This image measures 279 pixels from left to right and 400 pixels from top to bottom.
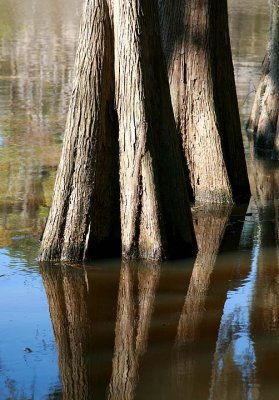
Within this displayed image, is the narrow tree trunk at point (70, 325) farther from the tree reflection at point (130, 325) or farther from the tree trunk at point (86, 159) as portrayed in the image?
the tree trunk at point (86, 159)

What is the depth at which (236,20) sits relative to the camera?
46.1 metres

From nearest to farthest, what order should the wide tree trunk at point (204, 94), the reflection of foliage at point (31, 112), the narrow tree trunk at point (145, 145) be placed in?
the narrow tree trunk at point (145, 145) → the wide tree trunk at point (204, 94) → the reflection of foliage at point (31, 112)

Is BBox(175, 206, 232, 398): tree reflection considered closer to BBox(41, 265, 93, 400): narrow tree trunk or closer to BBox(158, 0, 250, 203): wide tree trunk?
BBox(158, 0, 250, 203): wide tree trunk

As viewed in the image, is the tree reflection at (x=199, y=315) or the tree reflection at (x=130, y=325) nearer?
the tree reflection at (x=130, y=325)

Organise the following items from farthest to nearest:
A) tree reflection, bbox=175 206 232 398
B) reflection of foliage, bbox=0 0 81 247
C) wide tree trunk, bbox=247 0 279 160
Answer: wide tree trunk, bbox=247 0 279 160, reflection of foliage, bbox=0 0 81 247, tree reflection, bbox=175 206 232 398

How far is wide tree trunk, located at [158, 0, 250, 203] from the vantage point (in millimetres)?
12695

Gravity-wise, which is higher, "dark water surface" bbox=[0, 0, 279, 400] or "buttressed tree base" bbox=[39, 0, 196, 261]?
"buttressed tree base" bbox=[39, 0, 196, 261]

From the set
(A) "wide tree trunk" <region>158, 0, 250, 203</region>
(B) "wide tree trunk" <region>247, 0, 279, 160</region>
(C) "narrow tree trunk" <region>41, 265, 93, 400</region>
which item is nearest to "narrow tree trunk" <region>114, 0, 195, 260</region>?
(C) "narrow tree trunk" <region>41, 265, 93, 400</region>

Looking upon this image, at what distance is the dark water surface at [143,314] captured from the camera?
7414 mm

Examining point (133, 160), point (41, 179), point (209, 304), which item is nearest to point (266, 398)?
point (209, 304)

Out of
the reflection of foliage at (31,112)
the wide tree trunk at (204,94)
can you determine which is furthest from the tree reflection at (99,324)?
the wide tree trunk at (204,94)

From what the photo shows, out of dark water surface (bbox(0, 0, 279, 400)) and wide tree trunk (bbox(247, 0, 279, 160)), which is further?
wide tree trunk (bbox(247, 0, 279, 160))

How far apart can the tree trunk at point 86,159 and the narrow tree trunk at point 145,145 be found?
0.54 ft

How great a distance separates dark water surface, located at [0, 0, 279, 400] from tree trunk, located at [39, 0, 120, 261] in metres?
0.30
